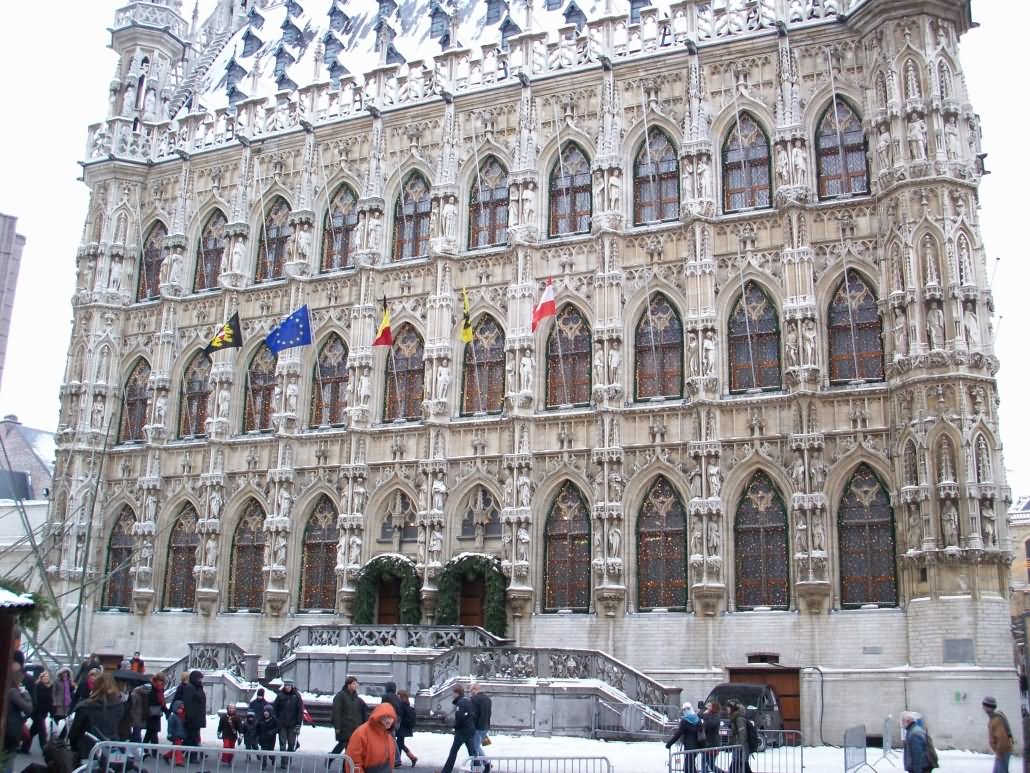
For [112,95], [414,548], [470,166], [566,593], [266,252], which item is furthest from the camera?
[112,95]

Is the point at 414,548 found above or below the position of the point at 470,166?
below

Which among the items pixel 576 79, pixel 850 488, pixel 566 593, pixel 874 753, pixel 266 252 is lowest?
pixel 874 753

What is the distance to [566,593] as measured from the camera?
90.9ft

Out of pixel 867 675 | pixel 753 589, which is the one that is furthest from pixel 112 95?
pixel 867 675

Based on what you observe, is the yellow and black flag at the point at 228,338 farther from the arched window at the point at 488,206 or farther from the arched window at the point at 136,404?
the arched window at the point at 488,206

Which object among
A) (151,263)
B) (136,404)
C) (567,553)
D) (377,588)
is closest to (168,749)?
(567,553)

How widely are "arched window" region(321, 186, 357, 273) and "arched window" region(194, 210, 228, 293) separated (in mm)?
3687

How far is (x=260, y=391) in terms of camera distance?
109 ft

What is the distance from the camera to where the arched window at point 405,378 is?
30844 millimetres

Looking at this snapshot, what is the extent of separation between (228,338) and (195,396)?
403 cm

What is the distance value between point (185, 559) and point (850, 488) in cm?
1906

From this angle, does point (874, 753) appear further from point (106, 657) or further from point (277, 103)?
point (277, 103)

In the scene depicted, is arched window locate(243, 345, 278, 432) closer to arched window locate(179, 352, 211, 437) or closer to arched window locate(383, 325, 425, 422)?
arched window locate(179, 352, 211, 437)

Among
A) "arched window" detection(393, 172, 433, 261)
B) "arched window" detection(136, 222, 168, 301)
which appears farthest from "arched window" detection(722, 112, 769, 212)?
"arched window" detection(136, 222, 168, 301)
